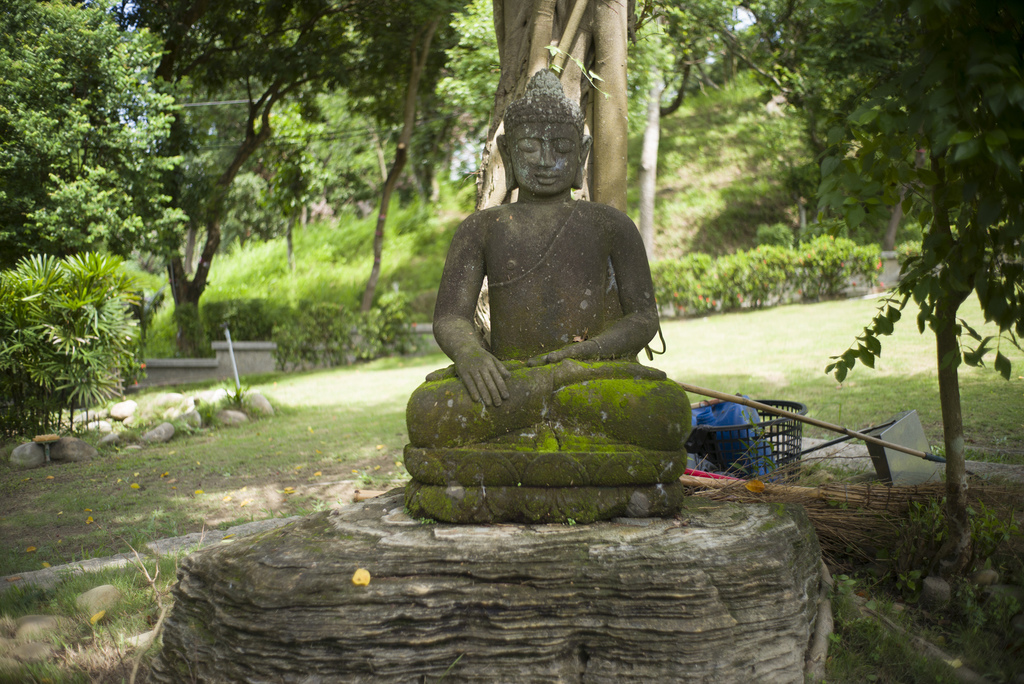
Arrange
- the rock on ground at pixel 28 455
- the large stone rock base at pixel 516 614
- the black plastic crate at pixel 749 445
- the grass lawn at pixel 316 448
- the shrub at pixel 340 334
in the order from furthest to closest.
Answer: the shrub at pixel 340 334 < the rock on ground at pixel 28 455 < the grass lawn at pixel 316 448 < the black plastic crate at pixel 749 445 < the large stone rock base at pixel 516 614

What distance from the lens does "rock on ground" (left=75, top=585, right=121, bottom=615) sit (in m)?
3.54

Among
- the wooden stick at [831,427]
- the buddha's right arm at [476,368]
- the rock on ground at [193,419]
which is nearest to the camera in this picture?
the buddha's right arm at [476,368]

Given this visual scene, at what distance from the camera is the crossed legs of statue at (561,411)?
3002 mm

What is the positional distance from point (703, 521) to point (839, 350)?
8184mm

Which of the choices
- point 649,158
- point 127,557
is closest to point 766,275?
point 649,158

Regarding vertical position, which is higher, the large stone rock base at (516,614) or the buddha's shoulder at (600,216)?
the buddha's shoulder at (600,216)

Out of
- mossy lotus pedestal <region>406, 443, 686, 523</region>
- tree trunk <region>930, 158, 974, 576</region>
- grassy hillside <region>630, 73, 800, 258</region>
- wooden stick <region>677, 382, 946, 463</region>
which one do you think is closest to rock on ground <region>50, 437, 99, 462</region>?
mossy lotus pedestal <region>406, 443, 686, 523</region>

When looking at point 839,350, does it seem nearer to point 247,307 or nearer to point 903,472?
point 903,472

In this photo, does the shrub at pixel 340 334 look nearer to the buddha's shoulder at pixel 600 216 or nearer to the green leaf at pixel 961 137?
the buddha's shoulder at pixel 600 216

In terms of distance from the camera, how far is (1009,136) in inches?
85.3

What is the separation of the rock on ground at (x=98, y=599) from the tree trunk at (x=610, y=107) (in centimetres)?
368

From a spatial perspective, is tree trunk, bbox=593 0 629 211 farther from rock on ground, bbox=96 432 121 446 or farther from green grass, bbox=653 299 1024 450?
rock on ground, bbox=96 432 121 446

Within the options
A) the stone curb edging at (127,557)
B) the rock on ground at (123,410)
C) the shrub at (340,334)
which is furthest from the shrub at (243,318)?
the stone curb edging at (127,557)

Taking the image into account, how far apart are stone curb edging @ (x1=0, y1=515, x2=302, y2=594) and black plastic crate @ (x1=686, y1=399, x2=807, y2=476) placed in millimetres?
2690
